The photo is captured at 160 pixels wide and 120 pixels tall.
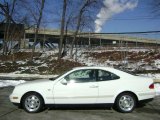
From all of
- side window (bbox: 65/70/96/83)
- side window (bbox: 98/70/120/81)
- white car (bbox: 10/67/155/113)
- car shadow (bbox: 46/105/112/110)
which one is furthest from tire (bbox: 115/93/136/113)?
side window (bbox: 65/70/96/83)

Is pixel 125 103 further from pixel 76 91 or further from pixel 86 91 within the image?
pixel 76 91

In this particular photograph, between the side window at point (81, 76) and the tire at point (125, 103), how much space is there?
39.4 inches

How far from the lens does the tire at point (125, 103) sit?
992 centimetres

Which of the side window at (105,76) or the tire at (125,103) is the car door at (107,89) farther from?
the tire at (125,103)

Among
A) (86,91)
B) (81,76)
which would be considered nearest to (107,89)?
(86,91)

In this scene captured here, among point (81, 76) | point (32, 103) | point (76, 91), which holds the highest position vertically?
point (81, 76)

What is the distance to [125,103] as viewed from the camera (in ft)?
32.6

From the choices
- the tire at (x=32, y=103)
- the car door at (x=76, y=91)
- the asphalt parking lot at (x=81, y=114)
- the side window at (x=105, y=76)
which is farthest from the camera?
the side window at (x=105, y=76)

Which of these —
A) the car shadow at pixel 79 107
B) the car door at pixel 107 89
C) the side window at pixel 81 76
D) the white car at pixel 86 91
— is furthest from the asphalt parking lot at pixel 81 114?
the side window at pixel 81 76

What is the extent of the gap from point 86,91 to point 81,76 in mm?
552

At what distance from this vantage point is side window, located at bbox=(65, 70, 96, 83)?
10.0m

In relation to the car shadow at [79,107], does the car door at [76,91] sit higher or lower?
higher

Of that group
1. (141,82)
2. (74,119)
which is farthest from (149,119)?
(74,119)

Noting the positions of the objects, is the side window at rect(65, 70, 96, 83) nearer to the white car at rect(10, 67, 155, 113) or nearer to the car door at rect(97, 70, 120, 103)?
the white car at rect(10, 67, 155, 113)
